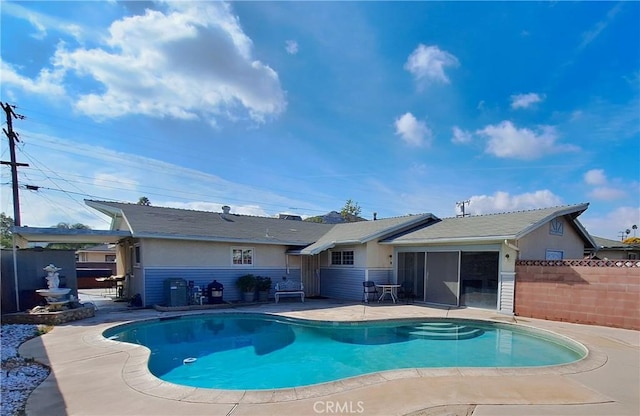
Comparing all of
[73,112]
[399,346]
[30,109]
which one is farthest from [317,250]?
[30,109]

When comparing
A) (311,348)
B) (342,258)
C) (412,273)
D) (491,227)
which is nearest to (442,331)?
(311,348)

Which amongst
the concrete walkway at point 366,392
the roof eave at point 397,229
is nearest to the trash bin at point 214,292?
the roof eave at point 397,229

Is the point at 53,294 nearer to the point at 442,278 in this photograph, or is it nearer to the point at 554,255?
the point at 442,278

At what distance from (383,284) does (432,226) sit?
3.33 metres

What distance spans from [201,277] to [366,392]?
10.5 m

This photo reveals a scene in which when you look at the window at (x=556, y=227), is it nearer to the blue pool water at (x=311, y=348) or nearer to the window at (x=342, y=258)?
the blue pool water at (x=311, y=348)

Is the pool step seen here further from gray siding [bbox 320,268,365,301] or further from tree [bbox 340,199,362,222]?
tree [bbox 340,199,362,222]

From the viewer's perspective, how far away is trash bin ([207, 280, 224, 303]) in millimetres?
13172

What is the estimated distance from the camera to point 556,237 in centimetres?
1252

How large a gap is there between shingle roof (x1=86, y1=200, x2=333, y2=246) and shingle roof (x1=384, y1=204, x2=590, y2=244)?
5.02 metres

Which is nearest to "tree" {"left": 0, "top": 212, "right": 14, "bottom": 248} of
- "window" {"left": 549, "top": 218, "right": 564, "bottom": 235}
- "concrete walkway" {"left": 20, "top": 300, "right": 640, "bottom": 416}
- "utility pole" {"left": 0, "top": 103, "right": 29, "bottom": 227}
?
"utility pole" {"left": 0, "top": 103, "right": 29, "bottom": 227}

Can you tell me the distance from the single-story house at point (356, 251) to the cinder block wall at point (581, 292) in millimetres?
480

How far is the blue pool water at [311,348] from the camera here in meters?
6.48

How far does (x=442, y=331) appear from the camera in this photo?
371 inches
